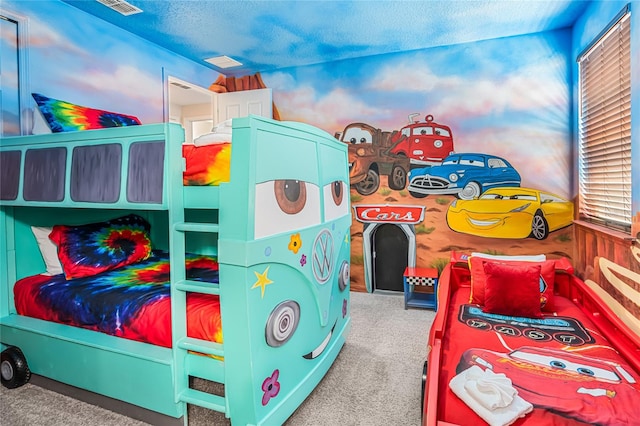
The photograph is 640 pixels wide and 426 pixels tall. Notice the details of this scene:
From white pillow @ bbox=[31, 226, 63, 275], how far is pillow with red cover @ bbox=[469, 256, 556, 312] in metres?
2.74

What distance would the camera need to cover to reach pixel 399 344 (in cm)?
268

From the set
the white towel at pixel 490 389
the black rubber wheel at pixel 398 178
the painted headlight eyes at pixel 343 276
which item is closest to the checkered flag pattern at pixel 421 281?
the black rubber wheel at pixel 398 178

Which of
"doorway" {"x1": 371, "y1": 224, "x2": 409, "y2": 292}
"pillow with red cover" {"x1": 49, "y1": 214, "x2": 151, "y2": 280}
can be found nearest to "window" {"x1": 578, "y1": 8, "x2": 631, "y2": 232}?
"doorway" {"x1": 371, "y1": 224, "x2": 409, "y2": 292}

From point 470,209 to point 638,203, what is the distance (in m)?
1.61

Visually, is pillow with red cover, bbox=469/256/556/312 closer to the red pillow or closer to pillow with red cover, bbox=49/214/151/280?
the red pillow

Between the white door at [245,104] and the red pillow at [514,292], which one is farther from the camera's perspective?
the white door at [245,104]

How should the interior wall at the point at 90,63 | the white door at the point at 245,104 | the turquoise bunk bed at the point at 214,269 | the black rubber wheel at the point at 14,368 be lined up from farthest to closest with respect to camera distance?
the white door at the point at 245,104
the interior wall at the point at 90,63
the black rubber wheel at the point at 14,368
the turquoise bunk bed at the point at 214,269

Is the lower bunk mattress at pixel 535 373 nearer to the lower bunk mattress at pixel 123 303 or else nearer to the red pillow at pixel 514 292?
the red pillow at pixel 514 292

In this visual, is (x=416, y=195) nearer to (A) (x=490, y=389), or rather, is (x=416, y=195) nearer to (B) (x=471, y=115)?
(B) (x=471, y=115)

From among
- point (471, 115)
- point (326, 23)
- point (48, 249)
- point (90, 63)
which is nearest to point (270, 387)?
point (48, 249)

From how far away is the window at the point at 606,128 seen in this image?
2229mm

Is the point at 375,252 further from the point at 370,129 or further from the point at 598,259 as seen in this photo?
the point at 598,259

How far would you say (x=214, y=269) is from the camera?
2.34 metres

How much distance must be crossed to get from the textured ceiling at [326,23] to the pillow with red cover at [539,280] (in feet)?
6.30
